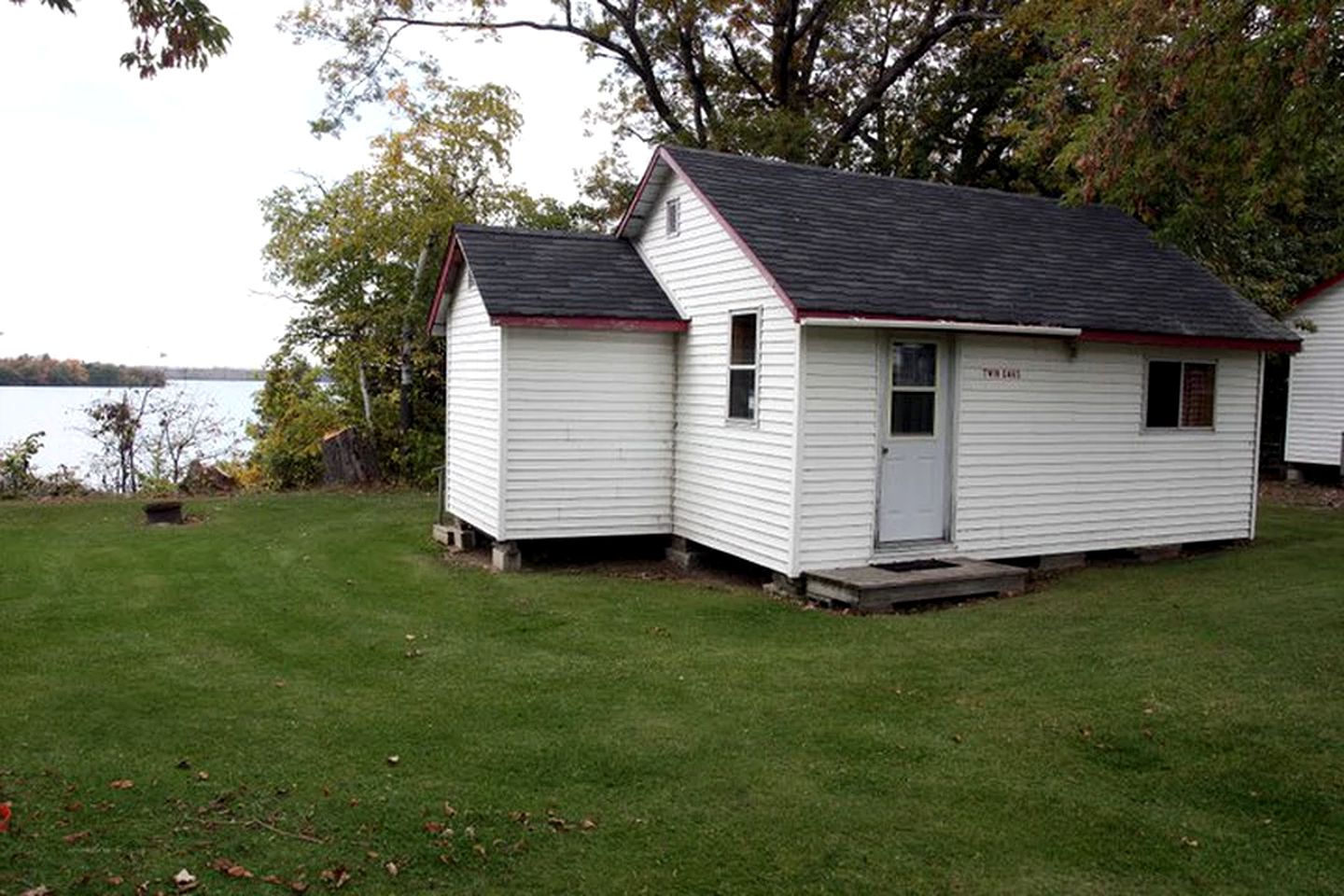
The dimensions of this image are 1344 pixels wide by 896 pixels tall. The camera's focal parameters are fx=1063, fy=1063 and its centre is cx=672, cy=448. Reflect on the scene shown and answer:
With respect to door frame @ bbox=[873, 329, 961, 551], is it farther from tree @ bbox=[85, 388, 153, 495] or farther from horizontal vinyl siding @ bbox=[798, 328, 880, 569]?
tree @ bbox=[85, 388, 153, 495]

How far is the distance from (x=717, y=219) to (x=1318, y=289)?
15.1m

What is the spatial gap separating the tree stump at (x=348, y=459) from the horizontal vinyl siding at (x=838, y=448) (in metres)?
11.0

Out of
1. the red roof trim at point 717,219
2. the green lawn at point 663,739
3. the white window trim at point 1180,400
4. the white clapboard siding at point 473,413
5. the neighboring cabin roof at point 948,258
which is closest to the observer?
the green lawn at point 663,739

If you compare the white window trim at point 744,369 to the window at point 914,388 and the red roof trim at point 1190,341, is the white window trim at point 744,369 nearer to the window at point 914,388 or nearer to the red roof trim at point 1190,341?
the window at point 914,388

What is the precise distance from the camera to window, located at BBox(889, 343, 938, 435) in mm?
10695

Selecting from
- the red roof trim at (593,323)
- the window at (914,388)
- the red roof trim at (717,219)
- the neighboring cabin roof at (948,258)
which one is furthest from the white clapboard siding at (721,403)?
the window at (914,388)

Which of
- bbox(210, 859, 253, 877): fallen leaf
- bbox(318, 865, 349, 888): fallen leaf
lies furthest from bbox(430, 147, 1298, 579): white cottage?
bbox(210, 859, 253, 877): fallen leaf

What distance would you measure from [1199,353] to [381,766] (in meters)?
10.9

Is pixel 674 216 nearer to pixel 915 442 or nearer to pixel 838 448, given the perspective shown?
pixel 838 448

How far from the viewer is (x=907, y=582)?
9.64m

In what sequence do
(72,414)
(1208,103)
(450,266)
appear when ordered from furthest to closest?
1. (72,414)
2. (450,266)
3. (1208,103)

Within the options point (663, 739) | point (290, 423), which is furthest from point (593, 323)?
point (290, 423)

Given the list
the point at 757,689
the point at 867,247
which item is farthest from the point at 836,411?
the point at 757,689

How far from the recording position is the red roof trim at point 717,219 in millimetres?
9873
